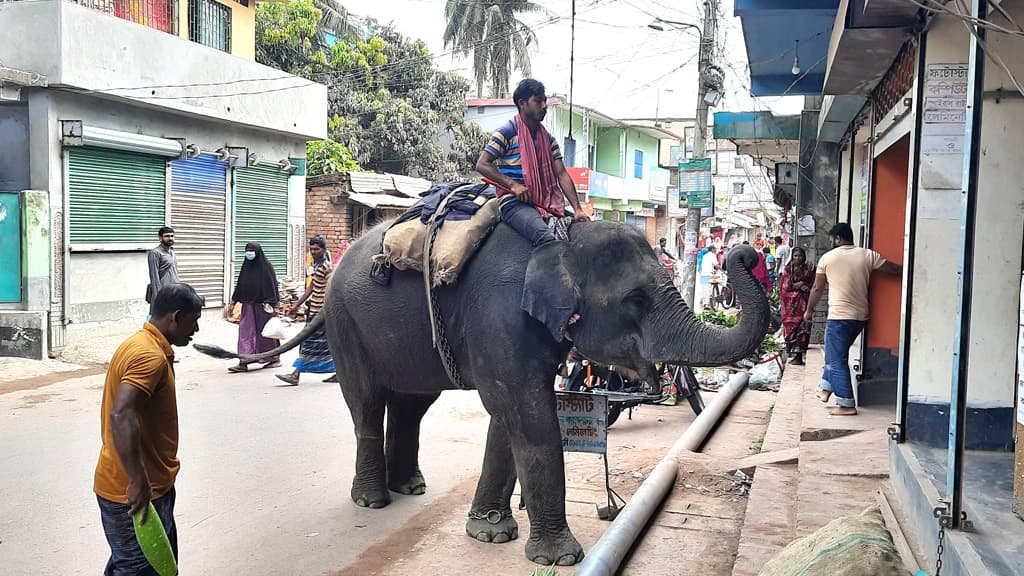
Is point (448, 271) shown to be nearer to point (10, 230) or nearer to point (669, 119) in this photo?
point (10, 230)

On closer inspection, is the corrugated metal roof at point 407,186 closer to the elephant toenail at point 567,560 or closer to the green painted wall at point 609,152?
the elephant toenail at point 567,560

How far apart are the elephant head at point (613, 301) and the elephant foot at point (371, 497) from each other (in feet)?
6.23

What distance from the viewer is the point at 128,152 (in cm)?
1372

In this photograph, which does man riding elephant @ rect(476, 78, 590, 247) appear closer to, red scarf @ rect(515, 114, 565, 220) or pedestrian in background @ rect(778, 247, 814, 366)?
red scarf @ rect(515, 114, 565, 220)

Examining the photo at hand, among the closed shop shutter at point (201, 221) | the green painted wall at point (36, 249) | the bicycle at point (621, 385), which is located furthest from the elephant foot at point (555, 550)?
the closed shop shutter at point (201, 221)

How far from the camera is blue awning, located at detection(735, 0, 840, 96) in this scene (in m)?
7.96

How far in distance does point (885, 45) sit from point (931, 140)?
1.79m

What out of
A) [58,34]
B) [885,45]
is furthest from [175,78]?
[885,45]

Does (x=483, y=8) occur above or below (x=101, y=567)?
above

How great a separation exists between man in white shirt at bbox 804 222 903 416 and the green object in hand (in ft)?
17.6

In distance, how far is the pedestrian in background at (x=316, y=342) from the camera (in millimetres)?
10273

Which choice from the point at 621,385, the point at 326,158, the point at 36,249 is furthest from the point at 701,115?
the point at 36,249

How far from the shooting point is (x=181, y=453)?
7297mm

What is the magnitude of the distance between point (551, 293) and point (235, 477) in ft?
10.2
